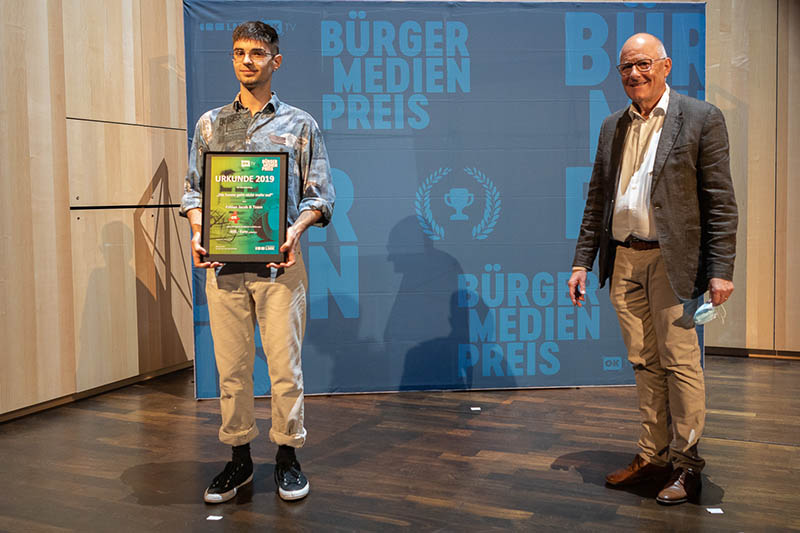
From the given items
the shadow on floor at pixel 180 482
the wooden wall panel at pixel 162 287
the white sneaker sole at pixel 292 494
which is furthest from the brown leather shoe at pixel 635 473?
the wooden wall panel at pixel 162 287

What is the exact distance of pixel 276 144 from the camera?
116 inches

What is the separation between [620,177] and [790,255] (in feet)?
10.4

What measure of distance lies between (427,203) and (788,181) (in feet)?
8.59

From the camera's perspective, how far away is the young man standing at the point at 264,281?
2955 millimetres

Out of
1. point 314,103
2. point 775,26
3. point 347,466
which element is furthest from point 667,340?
point 775,26

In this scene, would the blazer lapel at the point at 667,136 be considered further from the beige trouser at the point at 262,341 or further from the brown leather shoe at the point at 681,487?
the beige trouser at the point at 262,341

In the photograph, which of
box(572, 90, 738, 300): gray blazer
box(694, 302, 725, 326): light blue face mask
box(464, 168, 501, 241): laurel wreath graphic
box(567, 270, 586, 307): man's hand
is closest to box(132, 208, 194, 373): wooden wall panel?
box(464, 168, 501, 241): laurel wreath graphic

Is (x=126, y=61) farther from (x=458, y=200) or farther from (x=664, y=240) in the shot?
(x=664, y=240)

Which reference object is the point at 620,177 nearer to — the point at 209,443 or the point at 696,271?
the point at 696,271

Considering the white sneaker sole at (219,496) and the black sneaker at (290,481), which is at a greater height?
the black sneaker at (290,481)

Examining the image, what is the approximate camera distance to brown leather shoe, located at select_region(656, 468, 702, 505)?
2.91m

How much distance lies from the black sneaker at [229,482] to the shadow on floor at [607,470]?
124cm

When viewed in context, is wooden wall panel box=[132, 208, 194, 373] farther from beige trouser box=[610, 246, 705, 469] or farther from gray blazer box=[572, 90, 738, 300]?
gray blazer box=[572, 90, 738, 300]

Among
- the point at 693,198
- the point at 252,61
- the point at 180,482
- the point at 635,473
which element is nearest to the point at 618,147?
the point at 693,198
